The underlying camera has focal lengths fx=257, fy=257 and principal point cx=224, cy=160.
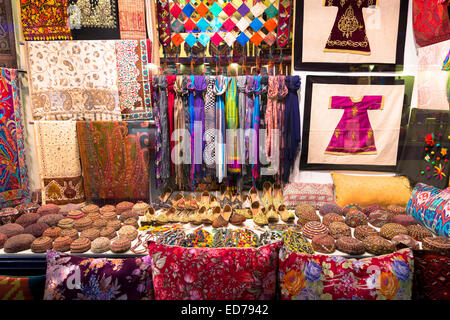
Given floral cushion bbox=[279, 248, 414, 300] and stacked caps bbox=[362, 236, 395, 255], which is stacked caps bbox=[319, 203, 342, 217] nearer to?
stacked caps bbox=[362, 236, 395, 255]

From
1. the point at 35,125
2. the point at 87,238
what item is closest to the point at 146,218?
the point at 87,238

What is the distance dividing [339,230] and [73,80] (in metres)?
2.34

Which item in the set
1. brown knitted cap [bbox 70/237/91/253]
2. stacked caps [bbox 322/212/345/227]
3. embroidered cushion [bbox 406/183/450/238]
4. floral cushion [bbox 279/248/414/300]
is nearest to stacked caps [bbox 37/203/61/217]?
brown knitted cap [bbox 70/237/91/253]

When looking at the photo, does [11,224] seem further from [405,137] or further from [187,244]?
[405,137]

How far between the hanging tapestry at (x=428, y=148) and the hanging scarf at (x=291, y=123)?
88cm

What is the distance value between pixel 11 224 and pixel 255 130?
190 cm

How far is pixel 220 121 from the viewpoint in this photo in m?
2.12

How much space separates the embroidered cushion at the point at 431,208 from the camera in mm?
1619

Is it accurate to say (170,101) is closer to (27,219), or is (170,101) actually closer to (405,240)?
(27,219)

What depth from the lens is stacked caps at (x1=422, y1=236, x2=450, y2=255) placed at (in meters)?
1.45

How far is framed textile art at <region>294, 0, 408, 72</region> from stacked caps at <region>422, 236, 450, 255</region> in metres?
1.30

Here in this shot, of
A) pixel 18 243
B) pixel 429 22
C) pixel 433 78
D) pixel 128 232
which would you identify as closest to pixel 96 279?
pixel 128 232

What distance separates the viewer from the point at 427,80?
191cm
